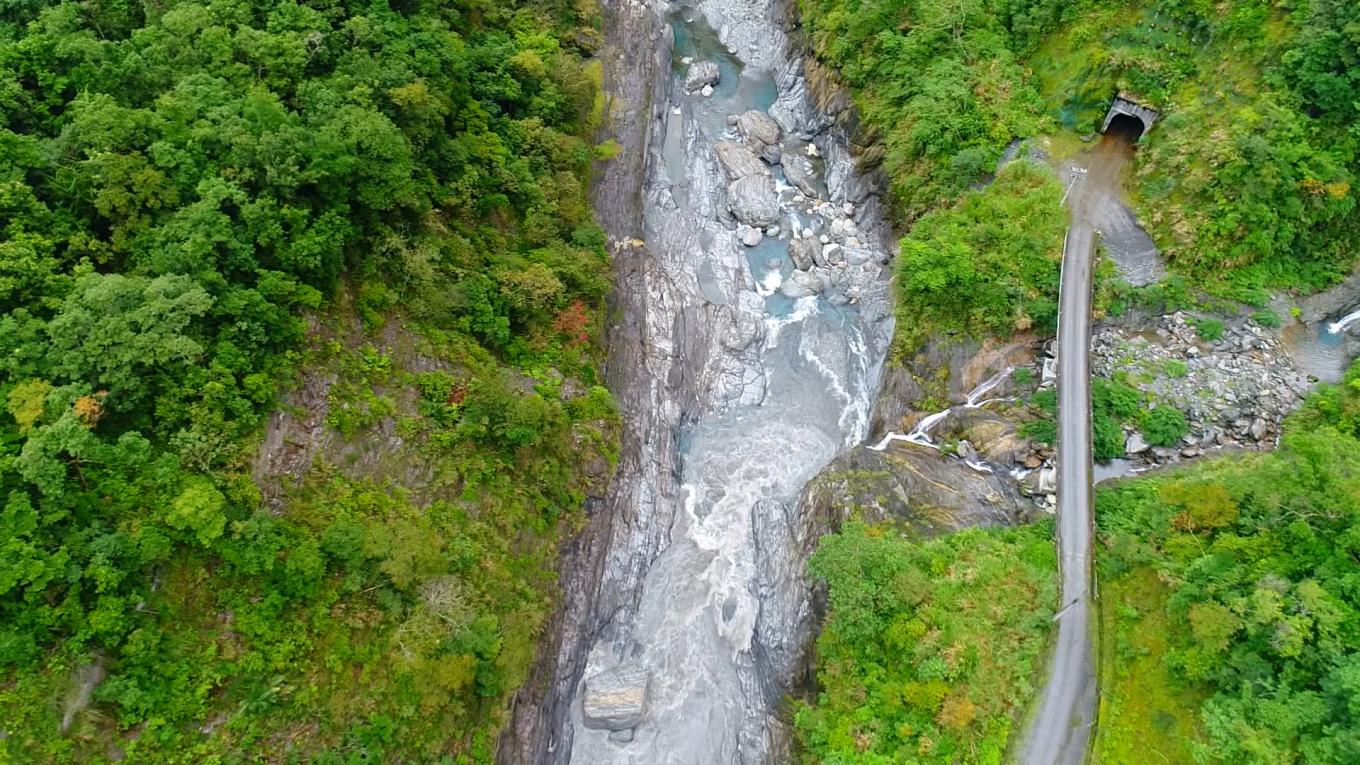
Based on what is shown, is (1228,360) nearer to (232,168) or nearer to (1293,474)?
(1293,474)

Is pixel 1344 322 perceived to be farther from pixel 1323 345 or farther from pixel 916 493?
pixel 916 493

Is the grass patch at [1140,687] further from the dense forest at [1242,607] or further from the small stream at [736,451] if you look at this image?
the small stream at [736,451]

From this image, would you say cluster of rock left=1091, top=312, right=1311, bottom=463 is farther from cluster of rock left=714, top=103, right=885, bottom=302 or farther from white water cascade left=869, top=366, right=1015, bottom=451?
cluster of rock left=714, top=103, right=885, bottom=302

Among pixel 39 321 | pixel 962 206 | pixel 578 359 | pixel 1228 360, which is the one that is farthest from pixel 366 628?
pixel 1228 360

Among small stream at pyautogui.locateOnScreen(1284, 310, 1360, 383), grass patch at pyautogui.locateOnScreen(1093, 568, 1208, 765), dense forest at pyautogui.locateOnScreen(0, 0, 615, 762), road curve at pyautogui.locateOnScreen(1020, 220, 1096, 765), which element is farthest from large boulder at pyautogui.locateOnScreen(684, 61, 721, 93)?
grass patch at pyautogui.locateOnScreen(1093, 568, 1208, 765)

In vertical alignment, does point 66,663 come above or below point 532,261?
below

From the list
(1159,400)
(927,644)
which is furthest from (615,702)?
(1159,400)
